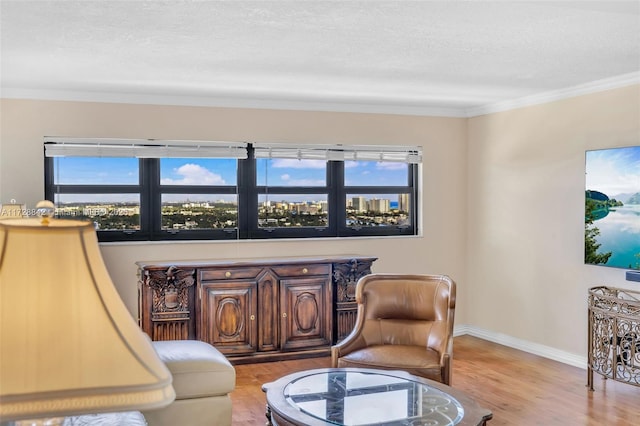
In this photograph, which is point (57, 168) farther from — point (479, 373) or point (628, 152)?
point (628, 152)

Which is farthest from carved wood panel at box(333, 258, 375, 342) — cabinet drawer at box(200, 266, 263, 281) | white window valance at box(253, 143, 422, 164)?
white window valance at box(253, 143, 422, 164)

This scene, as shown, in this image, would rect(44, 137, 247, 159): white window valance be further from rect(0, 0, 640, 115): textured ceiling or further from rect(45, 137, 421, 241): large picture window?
rect(0, 0, 640, 115): textured ceiling

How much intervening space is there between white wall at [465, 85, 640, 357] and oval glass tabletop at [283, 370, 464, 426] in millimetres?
2580

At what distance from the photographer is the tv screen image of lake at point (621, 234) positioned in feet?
16.3

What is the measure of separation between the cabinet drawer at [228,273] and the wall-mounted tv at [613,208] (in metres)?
2.86

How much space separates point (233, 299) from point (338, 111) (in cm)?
218

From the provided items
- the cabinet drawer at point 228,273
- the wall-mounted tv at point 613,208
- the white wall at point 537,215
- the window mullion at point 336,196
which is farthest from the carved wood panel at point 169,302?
the wall-mounted tv at point 613,208

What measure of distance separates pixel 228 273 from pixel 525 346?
2.91m

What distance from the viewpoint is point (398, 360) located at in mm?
4156

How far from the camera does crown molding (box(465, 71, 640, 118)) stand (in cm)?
508

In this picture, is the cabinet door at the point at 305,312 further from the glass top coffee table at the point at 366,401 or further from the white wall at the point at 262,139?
the glass top coffee table at the point at 366,401

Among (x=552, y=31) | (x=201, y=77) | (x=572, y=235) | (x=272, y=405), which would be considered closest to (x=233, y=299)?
(x=201, y=77)

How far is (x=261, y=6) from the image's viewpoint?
3.10 metres

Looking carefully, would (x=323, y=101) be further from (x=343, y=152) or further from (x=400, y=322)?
(x=400, y=322)
